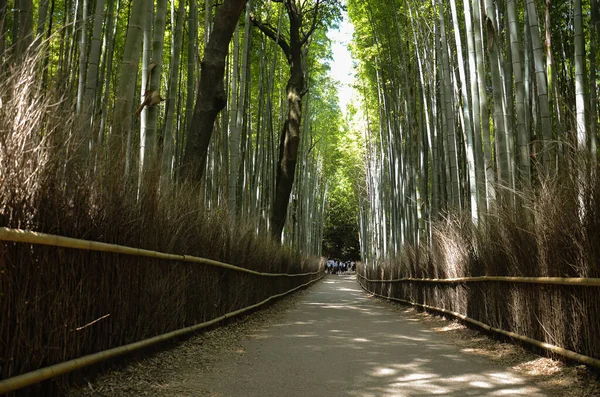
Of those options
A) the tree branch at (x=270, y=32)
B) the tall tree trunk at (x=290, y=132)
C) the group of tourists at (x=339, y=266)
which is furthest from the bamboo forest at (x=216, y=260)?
the group of tourists at (x=339, y=266)

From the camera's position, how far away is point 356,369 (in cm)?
342

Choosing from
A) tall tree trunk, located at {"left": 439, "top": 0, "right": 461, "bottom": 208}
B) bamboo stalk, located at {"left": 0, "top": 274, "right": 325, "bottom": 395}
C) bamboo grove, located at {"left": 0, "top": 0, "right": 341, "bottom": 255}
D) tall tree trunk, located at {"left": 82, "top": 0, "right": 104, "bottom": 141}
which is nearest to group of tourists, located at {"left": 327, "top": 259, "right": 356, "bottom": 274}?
bamboo grove, located at {"left": 0, "top": 0, "right": 341, "bottom": 255}

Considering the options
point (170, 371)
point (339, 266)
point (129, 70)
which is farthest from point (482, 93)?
point (339, 266)

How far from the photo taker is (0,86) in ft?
6.37

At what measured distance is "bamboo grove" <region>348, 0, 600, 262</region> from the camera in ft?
14.8

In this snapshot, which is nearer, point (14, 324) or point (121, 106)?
point (14, 324)

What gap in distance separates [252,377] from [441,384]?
105cm

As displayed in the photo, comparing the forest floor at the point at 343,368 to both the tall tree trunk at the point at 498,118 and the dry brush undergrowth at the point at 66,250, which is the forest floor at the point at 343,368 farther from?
the tall tree trunk at the point at 498,118

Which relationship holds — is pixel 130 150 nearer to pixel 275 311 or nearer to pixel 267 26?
pixel 275 311

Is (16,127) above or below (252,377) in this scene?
above

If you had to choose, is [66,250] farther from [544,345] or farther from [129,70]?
[544,345]

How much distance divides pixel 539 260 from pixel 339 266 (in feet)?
118

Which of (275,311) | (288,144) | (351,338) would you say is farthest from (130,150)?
(288,144)

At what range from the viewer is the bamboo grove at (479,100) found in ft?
14.8
